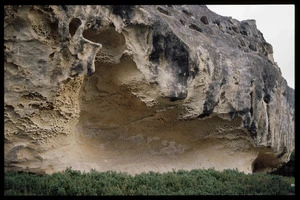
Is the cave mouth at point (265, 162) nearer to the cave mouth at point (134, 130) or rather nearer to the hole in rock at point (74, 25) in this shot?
the cave mouth at point (134, 130)

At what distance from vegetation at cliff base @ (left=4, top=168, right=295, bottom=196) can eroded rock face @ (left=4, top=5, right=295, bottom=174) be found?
0.75 m

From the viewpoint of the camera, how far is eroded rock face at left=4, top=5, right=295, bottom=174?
23.7 ft

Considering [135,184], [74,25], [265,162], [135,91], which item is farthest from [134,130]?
[265,162]

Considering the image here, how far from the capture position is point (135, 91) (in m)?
8.98

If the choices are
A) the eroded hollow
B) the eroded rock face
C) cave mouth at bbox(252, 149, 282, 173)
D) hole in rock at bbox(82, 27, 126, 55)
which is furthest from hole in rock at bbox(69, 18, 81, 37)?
cave mouth at bbox(252, 149, 282, 173)

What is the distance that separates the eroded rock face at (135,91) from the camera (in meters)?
7.22

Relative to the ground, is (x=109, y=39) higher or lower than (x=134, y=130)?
higher

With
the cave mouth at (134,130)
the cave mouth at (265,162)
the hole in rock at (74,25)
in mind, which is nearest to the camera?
the hole in rock at (74,25)

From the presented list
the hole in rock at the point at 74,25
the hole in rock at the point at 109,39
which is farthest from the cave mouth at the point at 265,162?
the hole in rock at the point at 74,25

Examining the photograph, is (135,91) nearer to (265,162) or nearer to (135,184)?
(135,184)

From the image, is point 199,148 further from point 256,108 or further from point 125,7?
point 125,7

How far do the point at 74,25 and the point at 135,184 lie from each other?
3601mm

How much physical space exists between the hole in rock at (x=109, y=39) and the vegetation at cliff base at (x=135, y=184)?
2.91 meters
